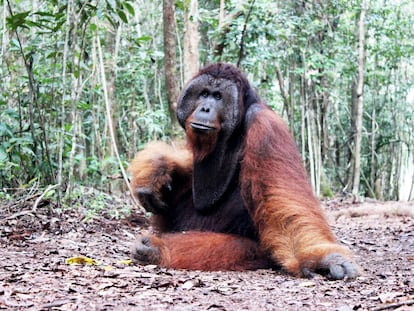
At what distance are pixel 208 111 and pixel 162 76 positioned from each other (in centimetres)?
1114

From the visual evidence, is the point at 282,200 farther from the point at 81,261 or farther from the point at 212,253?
the point at 81,261

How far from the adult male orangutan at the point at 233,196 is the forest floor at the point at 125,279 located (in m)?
0.16

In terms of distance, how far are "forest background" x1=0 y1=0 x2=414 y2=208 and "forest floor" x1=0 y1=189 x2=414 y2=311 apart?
387 mm

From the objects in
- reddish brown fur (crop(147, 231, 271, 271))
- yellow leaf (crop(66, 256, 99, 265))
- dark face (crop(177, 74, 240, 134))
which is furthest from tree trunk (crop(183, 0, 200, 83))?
yellow leaf (crop(66, 256, 99, 265))

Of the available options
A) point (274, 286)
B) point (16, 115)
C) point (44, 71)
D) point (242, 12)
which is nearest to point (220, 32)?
point (242, 12)

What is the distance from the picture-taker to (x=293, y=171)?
11.8 feet

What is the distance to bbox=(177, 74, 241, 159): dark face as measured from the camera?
150 inches

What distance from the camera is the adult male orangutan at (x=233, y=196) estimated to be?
338cm

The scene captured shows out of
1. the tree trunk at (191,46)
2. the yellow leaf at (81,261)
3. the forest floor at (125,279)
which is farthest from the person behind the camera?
the tree trunk at (191,46)

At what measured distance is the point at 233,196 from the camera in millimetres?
4039

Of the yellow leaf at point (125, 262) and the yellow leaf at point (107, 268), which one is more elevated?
the yellow leaf at point (107, 268)

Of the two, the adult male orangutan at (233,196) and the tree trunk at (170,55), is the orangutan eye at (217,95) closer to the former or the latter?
the adult male orangutan at (233,196)

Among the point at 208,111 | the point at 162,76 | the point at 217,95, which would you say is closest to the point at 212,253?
the point at 208,111

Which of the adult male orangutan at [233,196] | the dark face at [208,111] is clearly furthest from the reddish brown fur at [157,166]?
the dark face at [208,111]
